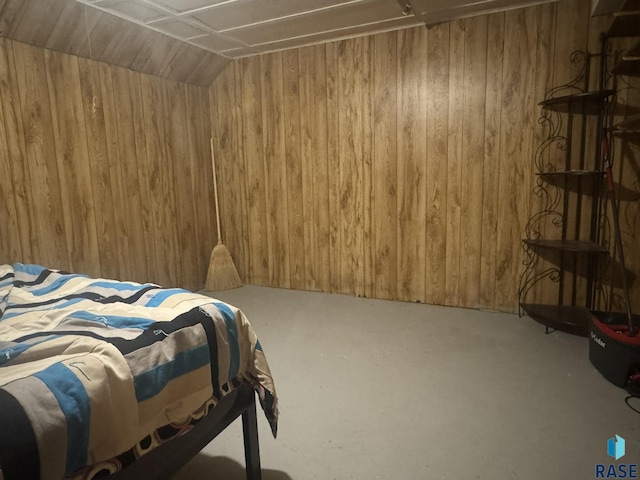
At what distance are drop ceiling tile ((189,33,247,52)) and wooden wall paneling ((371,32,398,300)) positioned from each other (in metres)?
1.16

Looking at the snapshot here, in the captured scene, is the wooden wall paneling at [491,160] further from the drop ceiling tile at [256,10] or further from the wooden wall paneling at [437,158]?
the drop ceiling tile at [256,10]

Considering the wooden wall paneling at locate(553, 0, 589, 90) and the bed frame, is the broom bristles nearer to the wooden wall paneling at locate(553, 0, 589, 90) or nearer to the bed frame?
the bed frame

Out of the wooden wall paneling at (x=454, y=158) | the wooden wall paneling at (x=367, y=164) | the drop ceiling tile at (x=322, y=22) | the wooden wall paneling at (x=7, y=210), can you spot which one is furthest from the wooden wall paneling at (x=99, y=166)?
the wooden wall paneling at (x=454, y=158)

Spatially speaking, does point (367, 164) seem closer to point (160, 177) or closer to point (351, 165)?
point (351, 165)

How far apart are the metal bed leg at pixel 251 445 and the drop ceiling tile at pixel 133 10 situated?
250cm

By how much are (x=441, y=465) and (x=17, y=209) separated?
2651 millimetres

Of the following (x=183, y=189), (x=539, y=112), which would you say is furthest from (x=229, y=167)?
(x=539, y=112)

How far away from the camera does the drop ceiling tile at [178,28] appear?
2814mm

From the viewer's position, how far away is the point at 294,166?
3623 mm

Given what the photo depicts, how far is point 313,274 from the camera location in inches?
146

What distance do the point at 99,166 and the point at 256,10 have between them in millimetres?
1551

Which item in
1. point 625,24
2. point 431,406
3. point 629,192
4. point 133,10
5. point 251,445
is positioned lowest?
point 431,406

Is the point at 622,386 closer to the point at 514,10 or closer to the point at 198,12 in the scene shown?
the point at 514,10

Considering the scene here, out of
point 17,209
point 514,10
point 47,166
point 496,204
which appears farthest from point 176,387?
point 514,10
